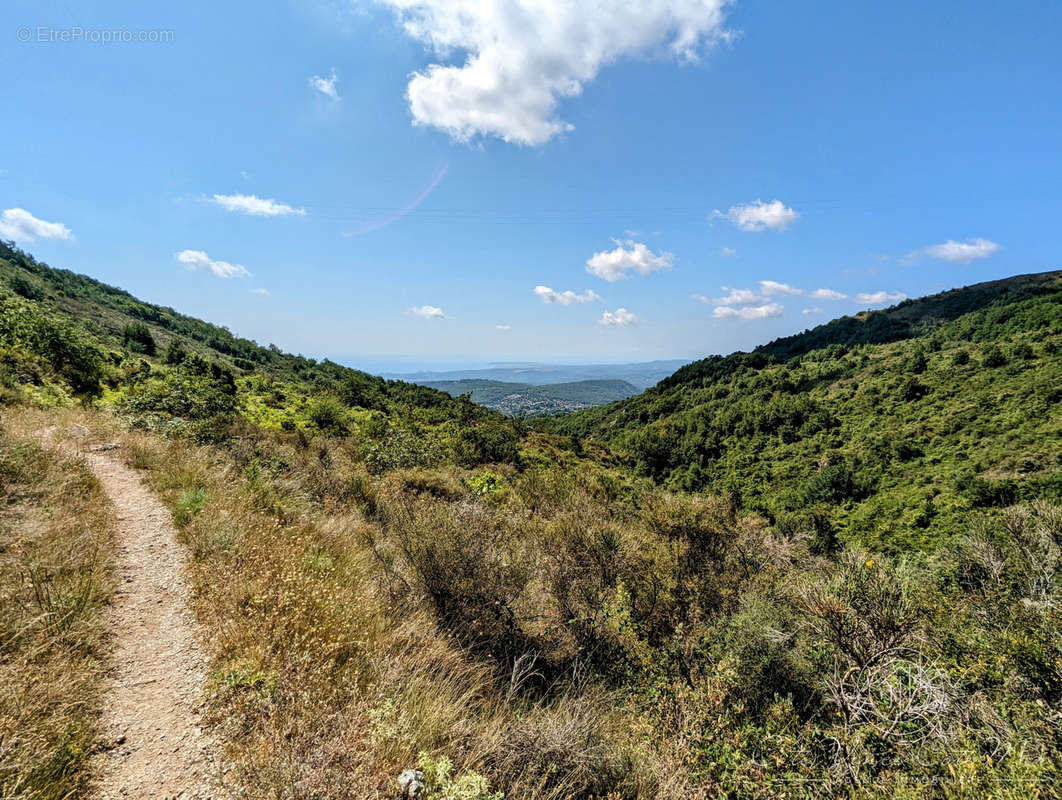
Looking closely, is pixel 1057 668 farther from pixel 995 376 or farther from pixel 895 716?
pixel 995 376

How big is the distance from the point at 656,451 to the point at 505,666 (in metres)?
56.5

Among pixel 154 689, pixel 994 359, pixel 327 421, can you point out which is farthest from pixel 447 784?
pixel 994 359

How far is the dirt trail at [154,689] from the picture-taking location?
2.64 m

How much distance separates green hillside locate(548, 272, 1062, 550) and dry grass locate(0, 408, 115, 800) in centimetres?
3781

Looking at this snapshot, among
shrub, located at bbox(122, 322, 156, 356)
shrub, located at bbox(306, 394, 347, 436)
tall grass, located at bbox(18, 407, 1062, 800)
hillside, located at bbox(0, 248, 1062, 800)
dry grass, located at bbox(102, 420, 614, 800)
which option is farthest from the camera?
shrub, located at bbox(122, 322, 156, 356)

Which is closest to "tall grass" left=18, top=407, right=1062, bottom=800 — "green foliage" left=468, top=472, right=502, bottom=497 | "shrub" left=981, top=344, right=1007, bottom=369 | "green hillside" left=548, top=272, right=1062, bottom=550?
"green foliage" left=468, top=472, right=502, bottom=497

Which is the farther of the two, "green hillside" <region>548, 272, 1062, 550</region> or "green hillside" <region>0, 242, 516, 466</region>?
"green hillside" <region>548, 272, 1062, 550</region>

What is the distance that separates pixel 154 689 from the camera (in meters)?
3.36

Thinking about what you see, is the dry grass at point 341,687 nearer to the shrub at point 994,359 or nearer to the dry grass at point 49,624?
the dry grass at point 49,624

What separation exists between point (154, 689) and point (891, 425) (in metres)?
58.9

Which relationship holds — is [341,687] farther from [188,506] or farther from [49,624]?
[188,506]

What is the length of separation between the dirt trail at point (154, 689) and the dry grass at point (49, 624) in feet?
0.50

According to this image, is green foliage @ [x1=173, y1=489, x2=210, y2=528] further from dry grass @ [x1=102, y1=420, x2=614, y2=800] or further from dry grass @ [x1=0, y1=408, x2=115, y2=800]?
dry grass @ [x1=0, y1=408, x2=115, y2=800]

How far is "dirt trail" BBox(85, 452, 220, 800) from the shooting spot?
2645mm
